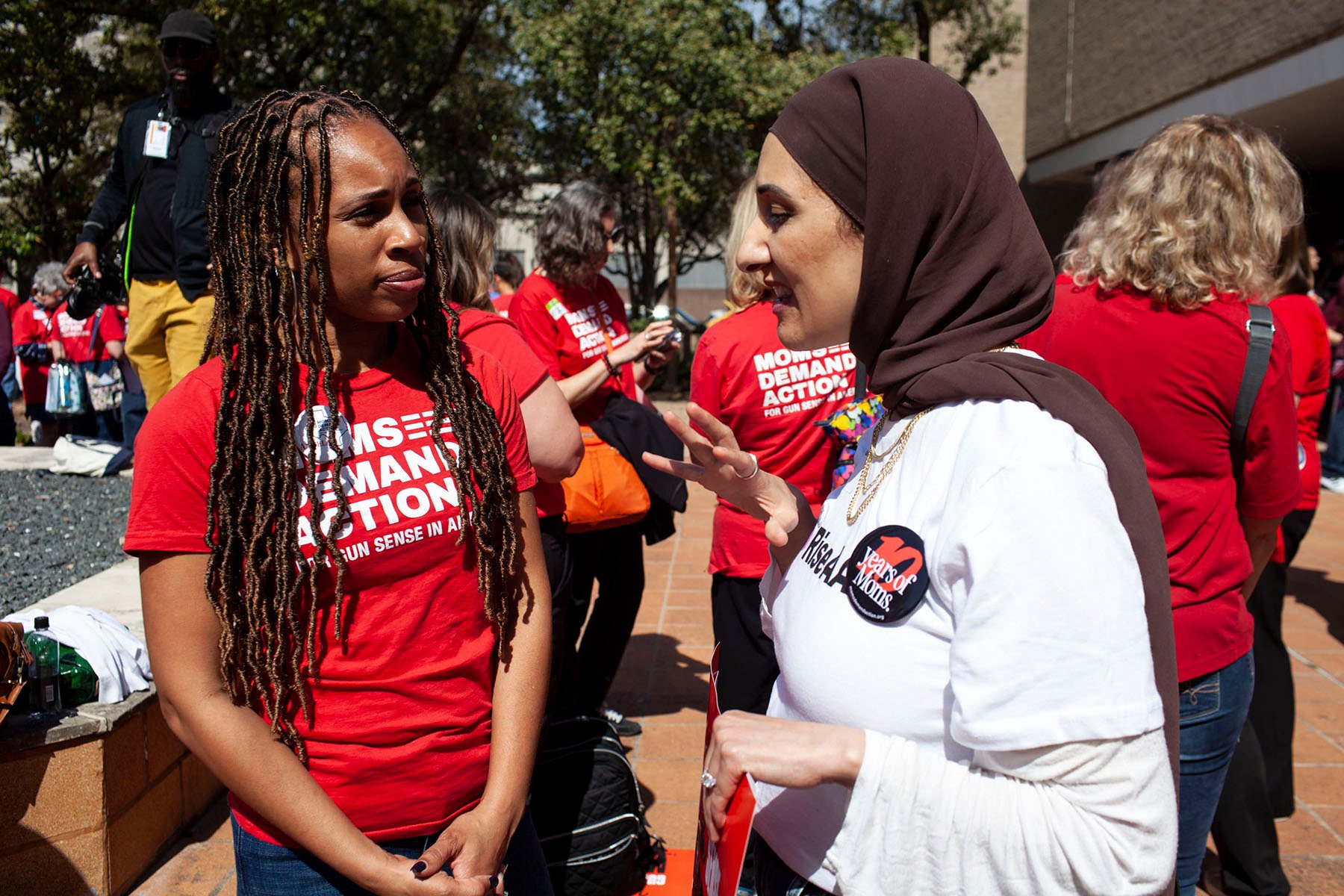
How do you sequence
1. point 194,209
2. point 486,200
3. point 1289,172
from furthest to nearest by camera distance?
point 486,200, point 194,209, point 1289,172

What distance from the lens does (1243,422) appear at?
2.23 meters

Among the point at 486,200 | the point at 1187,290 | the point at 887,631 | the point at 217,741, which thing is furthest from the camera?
the point at 486,200

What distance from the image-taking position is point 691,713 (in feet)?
14.4

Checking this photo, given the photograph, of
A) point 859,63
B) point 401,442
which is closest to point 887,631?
point 859,63

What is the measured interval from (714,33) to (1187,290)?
13.7m

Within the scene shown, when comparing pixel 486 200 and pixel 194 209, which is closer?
pixel 194 209

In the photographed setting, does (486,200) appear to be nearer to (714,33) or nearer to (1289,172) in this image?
(714,33)

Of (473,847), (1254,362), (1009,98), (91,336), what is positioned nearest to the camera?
(473,847)

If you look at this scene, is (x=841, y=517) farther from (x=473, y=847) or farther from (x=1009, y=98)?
(x=1009, y=98)

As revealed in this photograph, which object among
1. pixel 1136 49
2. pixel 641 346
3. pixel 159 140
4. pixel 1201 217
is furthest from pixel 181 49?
→ pixel 1136 49

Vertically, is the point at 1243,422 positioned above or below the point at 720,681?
above

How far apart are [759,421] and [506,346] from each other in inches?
38.7

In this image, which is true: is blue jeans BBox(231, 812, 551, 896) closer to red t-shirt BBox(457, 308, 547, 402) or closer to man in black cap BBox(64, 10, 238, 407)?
red t-shirt BBox(457, 308, 547, 402)

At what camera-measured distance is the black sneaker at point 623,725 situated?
4.15m
